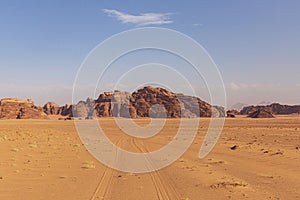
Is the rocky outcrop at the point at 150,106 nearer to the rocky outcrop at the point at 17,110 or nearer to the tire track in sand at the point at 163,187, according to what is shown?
the rocky outcrop at the point at 17,110

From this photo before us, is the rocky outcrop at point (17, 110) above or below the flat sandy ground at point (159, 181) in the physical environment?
above

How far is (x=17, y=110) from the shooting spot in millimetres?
153250

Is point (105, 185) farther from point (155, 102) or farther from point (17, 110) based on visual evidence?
point (17, 110)

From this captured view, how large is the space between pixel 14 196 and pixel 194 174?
7546mm

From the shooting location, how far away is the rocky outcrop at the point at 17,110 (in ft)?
489

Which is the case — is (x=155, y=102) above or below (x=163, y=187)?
above

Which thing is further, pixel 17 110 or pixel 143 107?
pixel 143 107

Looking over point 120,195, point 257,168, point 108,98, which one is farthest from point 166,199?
point 108,98

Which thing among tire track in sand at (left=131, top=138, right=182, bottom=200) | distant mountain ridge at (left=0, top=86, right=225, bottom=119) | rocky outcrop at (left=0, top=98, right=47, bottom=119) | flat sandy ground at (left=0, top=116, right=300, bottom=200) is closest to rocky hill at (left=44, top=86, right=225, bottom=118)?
distant mountain ridge at (left=0, top=86, right=225, bottom=119)

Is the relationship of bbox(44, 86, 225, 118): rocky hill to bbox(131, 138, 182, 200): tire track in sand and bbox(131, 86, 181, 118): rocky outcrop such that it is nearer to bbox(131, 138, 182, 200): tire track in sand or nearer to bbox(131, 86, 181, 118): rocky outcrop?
bbox(131, 86, 181, 118): rocky outcrop

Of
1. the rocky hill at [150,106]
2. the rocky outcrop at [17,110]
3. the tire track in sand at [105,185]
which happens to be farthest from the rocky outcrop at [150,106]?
the tire track in sand at [105,185]

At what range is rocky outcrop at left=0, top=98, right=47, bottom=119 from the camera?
489 ft

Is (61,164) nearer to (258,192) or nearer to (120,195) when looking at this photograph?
(120,195)

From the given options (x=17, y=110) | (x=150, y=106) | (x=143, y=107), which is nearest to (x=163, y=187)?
(x=143, y=107)
